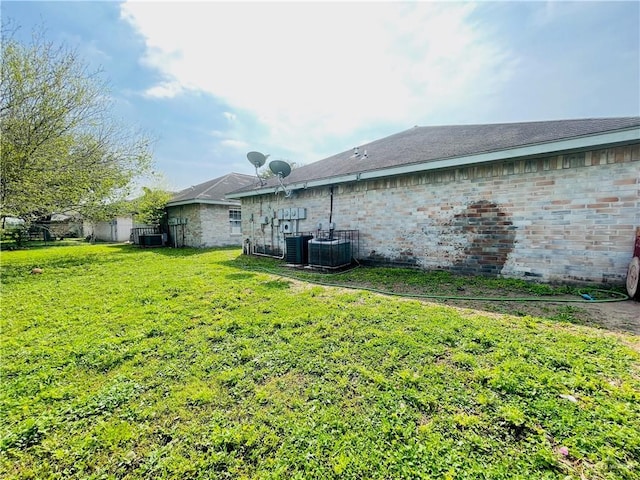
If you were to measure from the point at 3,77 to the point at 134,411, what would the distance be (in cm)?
914

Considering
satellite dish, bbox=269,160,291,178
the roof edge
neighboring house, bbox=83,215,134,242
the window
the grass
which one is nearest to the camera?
the grass

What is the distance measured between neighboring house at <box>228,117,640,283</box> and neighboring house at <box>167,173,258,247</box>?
8130 millimetres

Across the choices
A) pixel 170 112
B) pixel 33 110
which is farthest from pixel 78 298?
pixel 170 112

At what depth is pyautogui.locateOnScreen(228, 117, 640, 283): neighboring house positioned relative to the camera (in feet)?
14.3

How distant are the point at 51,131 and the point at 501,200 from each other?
37.4 ft

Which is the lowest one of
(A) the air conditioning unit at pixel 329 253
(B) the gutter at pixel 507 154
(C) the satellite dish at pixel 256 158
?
(A) the air conditioning unit at pixel 329 253

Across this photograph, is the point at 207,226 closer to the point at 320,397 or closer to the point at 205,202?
the point at 205,202

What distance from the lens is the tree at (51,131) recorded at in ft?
21.0

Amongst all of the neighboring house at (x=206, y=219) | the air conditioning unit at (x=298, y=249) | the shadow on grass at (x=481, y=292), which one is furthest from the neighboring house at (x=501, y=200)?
the neighboring house at (x=206, y=219)

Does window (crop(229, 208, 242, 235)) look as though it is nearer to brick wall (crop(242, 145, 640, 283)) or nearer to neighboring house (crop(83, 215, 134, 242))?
brick wall (crop(242, 145, 640, 283))

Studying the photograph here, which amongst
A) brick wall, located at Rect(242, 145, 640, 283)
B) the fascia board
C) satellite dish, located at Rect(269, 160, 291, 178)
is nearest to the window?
the fascia board

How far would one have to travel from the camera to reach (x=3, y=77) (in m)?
6.18

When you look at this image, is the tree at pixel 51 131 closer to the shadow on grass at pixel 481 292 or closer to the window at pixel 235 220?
the window at pixel 235 220

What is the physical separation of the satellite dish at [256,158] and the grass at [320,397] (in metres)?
7.53
